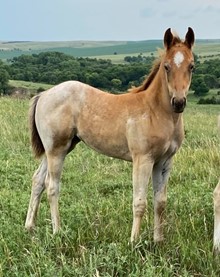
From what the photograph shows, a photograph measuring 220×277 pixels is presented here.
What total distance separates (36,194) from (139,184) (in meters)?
1.53

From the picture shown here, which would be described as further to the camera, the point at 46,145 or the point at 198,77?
the point at 198,77

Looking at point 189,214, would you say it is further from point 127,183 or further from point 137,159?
point 127,183

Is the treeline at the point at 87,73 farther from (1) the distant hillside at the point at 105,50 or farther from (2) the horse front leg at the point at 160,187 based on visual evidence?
(1) the distant hillside at the point at 105,50

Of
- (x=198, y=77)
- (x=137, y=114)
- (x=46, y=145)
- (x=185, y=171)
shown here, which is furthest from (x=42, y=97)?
(x=198, y=77)

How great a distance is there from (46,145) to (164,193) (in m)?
1.48

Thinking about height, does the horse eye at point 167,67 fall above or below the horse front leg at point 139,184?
above

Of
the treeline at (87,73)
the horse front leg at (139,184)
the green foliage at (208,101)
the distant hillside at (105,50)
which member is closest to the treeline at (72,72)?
the treeline at (87,73)

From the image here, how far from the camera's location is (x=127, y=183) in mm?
7211

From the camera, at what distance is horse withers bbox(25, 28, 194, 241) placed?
15.4ft

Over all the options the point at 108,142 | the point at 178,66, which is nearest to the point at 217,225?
the point at 108,142

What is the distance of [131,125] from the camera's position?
4980mm

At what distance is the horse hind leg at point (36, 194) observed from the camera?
18.2 ft

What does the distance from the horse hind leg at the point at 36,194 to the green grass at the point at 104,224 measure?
0.45ft

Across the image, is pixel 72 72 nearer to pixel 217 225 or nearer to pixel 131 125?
pixel 131 125
